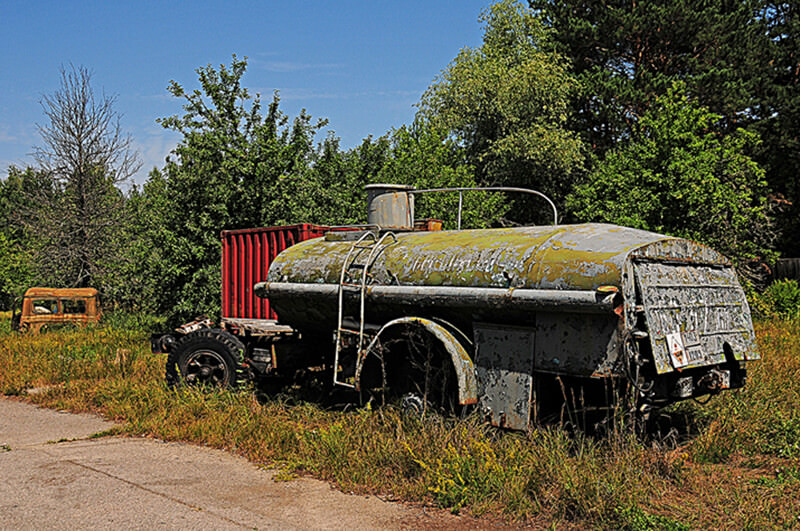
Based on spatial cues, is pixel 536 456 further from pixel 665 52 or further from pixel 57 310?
pixel 665 52

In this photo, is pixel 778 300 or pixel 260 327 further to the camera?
pixel 778 300

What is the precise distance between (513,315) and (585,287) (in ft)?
2.71

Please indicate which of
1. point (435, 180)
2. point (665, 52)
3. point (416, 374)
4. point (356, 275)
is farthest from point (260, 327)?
point (665, 52)

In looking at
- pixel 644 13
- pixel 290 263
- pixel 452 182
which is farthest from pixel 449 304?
pixel 644 13

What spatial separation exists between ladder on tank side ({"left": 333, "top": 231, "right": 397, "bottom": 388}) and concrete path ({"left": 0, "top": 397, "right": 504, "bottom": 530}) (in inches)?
63.9

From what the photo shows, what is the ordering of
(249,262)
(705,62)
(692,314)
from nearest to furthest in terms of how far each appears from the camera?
(692,314)
(249,262)
(705,62)

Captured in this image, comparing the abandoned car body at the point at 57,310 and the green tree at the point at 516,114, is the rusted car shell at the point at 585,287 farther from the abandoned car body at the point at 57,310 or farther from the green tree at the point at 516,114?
the green tree at the point at 516,114

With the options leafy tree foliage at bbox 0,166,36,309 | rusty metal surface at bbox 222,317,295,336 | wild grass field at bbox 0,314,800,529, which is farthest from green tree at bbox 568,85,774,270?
leafy tree foliage at bbox 0,166,36,309

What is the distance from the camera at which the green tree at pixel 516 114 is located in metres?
30.2

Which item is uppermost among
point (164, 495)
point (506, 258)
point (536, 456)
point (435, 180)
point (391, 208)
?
point (435, 180)

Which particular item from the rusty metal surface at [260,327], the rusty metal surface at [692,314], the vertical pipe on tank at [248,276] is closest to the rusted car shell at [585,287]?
the rusty metal surface at [692,314]

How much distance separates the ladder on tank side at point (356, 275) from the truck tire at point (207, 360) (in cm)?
156

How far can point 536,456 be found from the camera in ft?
19.4

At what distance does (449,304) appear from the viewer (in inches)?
281
